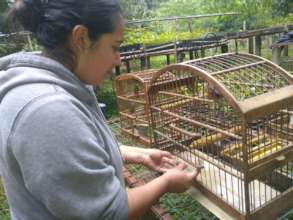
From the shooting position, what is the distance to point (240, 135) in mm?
1562

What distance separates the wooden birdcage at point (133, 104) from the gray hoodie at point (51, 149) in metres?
2.37

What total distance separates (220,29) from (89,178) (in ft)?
43.7

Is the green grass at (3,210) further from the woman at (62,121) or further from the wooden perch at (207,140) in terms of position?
the woman at (62,121)

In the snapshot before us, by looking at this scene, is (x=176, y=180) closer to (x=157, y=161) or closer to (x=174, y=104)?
(x=157, y=161)

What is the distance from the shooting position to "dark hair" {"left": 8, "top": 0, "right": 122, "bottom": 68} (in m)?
0.80

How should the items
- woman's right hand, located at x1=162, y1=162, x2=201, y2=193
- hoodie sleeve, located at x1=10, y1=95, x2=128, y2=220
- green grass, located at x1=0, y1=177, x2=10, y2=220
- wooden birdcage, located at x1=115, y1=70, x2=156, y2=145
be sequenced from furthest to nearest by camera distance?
wooden birdcage, located at x1=115, y1=70, x2=156, y2=145 → green grass, located at x1=0, y1=177, x2=10, y2=220 → woman's right hand, located at x1=162, y1=162, x2=201, y2=193 → hoodie sleeve, located at x1=10, y1=95, x2=128, y2=220

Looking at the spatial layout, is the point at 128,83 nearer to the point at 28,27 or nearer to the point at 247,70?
the point at 247,70

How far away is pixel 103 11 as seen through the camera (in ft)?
2.69

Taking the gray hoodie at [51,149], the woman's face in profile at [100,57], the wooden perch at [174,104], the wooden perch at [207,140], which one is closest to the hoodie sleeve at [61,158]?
the gray hoodie at [51,149]

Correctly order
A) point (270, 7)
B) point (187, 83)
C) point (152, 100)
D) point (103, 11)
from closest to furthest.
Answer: point (103, 11), point (152, 100), point (187, 83), point (270, 7)

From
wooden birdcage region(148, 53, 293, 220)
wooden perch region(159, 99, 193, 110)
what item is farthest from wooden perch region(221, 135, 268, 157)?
wooden perch region(159, 99, 193, 110)

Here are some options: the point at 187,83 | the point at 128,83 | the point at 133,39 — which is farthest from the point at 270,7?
the point at 187,83

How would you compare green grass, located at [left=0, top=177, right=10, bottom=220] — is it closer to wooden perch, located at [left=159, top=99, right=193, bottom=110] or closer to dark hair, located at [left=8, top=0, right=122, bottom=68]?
wooden perch, located at [left=159, top=99, right=193, bottom=110]

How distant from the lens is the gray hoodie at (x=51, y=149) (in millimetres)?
714
